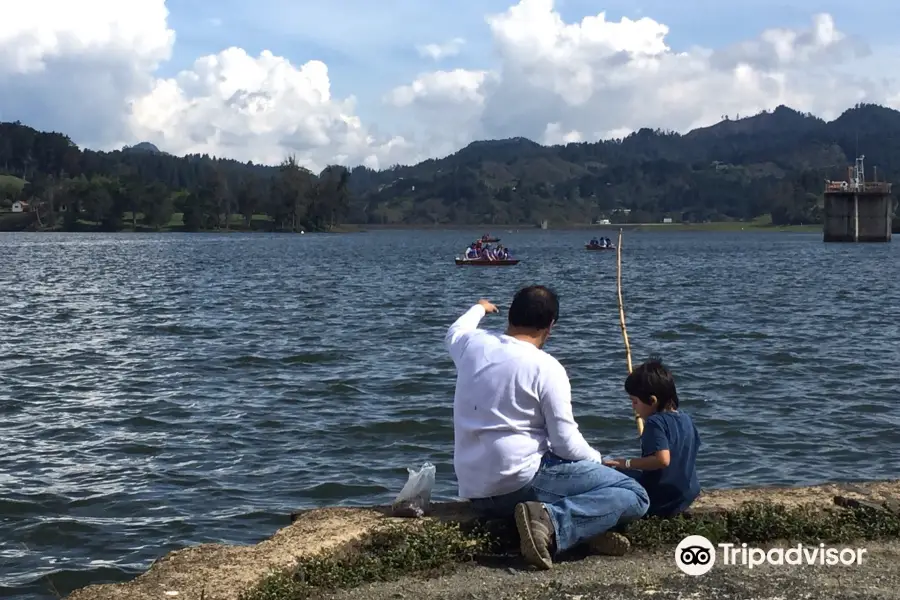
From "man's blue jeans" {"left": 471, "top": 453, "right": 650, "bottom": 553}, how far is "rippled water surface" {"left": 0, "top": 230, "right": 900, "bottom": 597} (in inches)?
183

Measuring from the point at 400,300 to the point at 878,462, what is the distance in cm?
3127

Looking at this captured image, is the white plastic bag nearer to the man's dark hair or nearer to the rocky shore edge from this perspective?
the rocky shore edge

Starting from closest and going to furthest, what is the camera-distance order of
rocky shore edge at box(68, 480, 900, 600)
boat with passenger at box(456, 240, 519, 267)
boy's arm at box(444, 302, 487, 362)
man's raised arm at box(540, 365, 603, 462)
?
1. rocky shore edge at box(68, 480, 900, 600)
2. man's raised arm at box(540, 365, 603, 462)
3. boy's arm at box(444, 302, 487, 362)
4. boat with passenger at box(456, 240, 519, 267)

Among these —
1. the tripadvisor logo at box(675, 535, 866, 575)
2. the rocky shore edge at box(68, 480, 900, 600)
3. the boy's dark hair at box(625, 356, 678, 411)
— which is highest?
the boy's dark hair at box(625, 356, 678, 411)

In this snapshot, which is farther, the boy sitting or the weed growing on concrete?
the boy sitting

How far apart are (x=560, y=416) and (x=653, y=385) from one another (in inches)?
42.8

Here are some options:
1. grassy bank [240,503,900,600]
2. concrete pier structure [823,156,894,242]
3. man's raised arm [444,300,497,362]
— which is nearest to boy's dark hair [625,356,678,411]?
grassy bank [240,503,900,600]

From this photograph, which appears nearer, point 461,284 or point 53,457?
point 53,457

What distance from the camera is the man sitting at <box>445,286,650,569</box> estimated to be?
7199 mm

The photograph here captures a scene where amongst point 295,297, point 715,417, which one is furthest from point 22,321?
point 715,417

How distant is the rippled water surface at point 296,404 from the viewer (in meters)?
12.1

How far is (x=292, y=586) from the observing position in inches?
263

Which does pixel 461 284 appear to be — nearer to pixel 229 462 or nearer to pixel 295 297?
pixel 295 297

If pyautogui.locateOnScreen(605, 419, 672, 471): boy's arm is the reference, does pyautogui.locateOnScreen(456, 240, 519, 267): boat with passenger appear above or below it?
below
